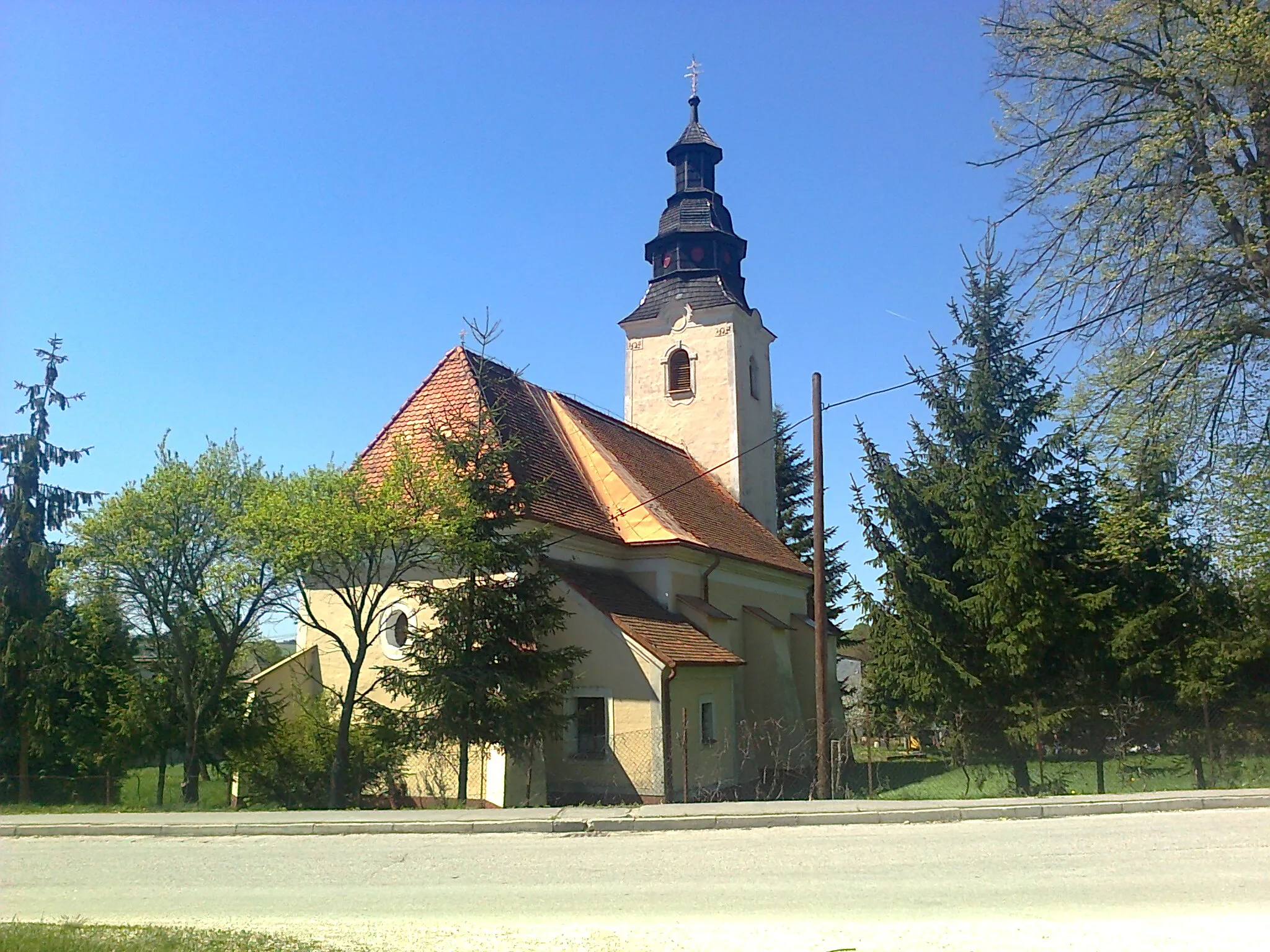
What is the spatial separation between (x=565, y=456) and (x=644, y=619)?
5570 mm

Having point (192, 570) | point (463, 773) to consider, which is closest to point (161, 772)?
point (192, 570)

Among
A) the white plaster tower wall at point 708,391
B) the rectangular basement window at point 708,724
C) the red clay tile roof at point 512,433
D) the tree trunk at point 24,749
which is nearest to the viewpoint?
the rectangular basement window at point 708,724

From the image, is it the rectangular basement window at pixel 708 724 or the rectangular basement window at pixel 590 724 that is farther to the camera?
the rectangular basement window at pixel 708 724

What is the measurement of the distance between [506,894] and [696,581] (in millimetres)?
14404

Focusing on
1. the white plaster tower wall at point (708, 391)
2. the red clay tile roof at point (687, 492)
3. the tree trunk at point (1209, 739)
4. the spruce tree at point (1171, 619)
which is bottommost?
the tree trunk at point (1209, 739)

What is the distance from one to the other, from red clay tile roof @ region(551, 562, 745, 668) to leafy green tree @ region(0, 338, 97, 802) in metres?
11.8

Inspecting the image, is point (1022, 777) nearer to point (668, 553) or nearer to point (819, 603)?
point (819, 603)

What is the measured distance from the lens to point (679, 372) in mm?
31641

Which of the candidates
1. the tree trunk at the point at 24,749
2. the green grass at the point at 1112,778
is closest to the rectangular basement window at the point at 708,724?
the green grass at the point at 1112,778

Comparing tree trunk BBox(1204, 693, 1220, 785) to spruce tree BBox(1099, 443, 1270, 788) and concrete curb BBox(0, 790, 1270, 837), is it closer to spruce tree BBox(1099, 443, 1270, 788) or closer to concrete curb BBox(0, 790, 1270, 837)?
A: spruce tree BBox(1099, 443, 1270, 788)

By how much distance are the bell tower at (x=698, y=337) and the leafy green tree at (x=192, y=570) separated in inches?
638

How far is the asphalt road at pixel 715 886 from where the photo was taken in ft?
22.1

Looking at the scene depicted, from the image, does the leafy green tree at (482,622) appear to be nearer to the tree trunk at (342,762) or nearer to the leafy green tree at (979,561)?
the tree trunk at (342,762)

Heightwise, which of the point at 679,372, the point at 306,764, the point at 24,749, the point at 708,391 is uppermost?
the point at 679,372
